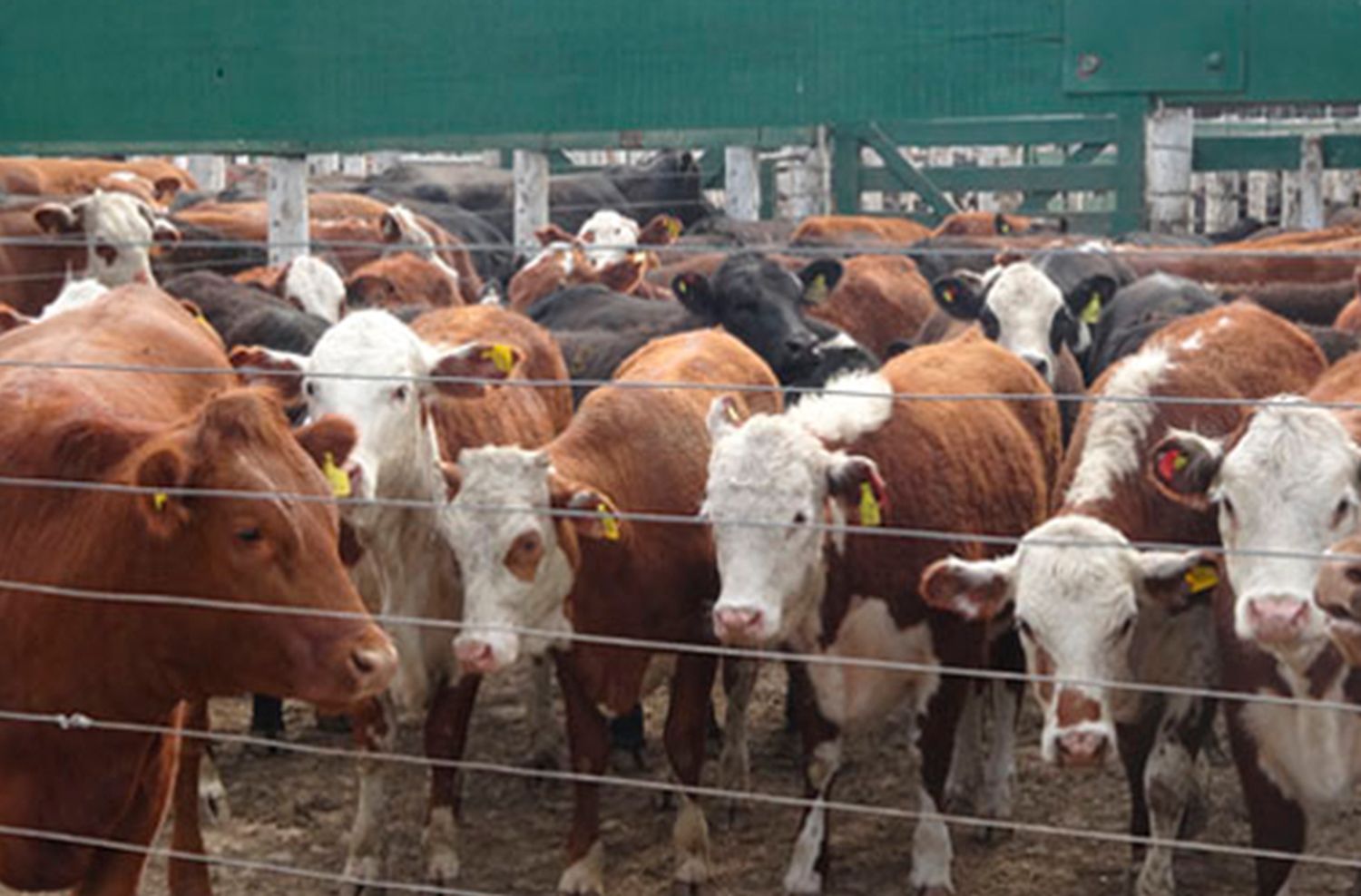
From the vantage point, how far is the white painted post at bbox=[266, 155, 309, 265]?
9.07 metres

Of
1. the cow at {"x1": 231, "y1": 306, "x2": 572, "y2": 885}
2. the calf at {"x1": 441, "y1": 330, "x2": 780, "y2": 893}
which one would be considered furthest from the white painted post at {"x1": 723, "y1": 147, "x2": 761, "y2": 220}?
the cow at {"x1": 231, "y1": 306, "x2": 572, "y2": 885}

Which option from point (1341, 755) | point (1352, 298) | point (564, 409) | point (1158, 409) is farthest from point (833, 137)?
point (1341, 755)

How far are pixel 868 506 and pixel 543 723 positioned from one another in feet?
7.00

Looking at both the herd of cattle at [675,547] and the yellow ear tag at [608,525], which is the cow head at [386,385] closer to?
the herd of cattle at [675,547]

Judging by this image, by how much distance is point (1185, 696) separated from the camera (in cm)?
617

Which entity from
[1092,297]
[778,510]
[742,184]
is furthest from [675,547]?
[742,184]

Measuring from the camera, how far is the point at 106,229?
1140 centimetres

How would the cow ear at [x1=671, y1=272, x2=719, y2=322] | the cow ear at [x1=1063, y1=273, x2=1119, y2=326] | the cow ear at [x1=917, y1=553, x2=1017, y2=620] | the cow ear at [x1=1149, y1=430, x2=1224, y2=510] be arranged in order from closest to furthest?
the cow ear at [x1=1149, y1=430, x2=1224, y2=510], the cow ear at [x1=917, y1=553, x2=1017, y2=620], the cow ear at [x1=671, y1=272, x2=719, y2=322], the cow ear at [x1=1063, y1=273, x2=1119, y2=326]

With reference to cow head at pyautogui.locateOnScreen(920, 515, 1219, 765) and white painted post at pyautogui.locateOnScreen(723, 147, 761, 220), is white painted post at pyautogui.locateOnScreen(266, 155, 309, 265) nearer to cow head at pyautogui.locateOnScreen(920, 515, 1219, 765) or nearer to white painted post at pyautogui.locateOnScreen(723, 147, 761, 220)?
cow head at pyautogui.locateOnScreen(920, 515, 1219, 765)

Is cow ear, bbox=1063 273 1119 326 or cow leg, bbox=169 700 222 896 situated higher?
cow ear, bbox=1063 273 1119 326

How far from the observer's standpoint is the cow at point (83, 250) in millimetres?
11336

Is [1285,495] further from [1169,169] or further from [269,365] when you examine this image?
[1169,169]

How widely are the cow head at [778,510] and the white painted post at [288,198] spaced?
11.0 feet

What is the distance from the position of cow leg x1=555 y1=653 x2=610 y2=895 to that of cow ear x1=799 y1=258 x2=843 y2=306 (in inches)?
170
